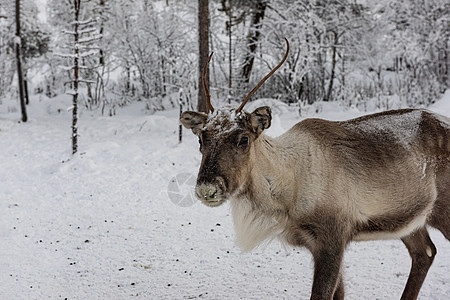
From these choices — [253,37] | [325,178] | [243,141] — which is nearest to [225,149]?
[243,141]

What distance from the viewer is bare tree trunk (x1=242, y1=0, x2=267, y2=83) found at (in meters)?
16.2

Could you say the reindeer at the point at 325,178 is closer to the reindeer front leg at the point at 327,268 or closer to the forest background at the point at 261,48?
the reindeer front leg at the point at 327,268

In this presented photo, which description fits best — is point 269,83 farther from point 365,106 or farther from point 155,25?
point 155,25

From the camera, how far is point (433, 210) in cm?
388

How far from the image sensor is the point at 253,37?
16906 millimetres

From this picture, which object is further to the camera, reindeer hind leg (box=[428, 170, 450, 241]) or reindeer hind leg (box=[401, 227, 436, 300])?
reindeer hind leg (box=[401, 227, 436, 300])

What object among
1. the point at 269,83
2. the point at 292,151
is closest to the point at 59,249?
the point at 292,151

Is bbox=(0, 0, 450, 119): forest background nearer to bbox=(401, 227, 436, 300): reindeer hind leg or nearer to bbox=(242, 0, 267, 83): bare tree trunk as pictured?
bbox=(242, 0, 267, 83): bare tree trunk

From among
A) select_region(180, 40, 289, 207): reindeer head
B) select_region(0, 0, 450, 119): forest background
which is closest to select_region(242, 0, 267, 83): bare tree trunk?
select_region(0, 0, 450, 119): forest background

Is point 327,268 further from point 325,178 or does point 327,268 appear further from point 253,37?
point 253,37

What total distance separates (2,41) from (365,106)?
16.1 meters

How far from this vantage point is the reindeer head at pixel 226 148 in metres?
2.89

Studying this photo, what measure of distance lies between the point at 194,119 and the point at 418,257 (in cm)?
262

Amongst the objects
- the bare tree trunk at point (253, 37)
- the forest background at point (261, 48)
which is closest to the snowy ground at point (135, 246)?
the forest background at point (261, 48)
